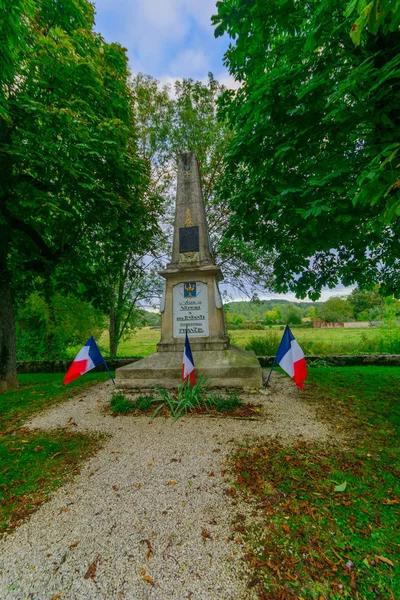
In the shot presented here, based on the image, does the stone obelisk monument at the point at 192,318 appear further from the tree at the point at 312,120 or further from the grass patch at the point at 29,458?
the grass patch at the point at 29,458

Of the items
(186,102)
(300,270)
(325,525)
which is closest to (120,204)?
(300,270)

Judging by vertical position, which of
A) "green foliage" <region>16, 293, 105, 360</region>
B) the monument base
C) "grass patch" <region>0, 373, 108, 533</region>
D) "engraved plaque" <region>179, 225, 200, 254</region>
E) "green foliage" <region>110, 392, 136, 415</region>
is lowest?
"grass patch" <region>0, 373, 108, 533</region>

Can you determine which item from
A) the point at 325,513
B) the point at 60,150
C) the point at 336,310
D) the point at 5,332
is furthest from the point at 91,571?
the point at 336,310

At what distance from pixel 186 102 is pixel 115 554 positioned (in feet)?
51.7

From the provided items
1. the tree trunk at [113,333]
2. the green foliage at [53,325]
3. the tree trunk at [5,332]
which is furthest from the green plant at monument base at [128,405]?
the tree trunk at [113,333]

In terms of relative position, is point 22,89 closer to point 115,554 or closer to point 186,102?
point 115,554

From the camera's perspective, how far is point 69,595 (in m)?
1.68

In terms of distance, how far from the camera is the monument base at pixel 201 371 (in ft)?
18.4

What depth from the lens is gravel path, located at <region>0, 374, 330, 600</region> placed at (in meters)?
1.73

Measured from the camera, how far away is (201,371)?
5723mm

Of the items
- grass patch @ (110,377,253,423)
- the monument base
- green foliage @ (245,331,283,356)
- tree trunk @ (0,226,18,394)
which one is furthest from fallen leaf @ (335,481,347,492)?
green foliage @ (245,331,283,356)

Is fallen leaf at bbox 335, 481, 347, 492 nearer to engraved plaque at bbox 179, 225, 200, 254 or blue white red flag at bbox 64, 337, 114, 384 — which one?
blue white red flag at bbox 64, 337, 114, 384

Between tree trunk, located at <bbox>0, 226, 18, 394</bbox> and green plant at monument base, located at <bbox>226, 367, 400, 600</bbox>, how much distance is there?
21.5 ft

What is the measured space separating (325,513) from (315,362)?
7.81 metres
